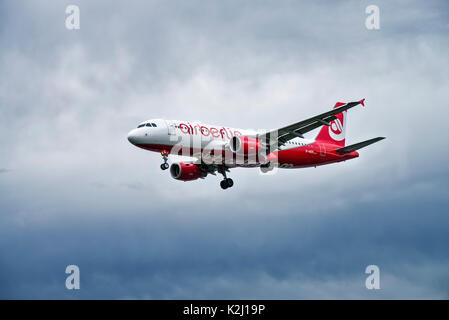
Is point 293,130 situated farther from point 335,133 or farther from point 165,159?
point 335,133

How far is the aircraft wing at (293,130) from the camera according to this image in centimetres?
4353

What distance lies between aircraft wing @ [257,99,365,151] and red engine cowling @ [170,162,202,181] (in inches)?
284

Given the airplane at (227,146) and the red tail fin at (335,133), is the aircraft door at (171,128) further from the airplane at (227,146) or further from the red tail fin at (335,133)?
the red tail fin at (335,133)

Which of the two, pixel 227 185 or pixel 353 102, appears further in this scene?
pixel 227 185

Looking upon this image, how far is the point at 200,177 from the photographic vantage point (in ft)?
175

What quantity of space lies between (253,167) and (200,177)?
5.20m

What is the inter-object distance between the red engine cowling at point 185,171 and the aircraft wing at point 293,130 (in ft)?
23.7

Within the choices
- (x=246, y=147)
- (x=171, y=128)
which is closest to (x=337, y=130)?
(x=246, y=147)

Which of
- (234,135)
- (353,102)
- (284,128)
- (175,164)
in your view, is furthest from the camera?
(175,164)

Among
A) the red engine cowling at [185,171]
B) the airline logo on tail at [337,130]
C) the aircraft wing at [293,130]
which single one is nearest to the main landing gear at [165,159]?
the red engine cowling at [185,171]

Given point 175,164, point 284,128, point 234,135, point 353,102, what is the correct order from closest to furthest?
point 353,102 → point 284,128 → point 234,135 → point 175,164

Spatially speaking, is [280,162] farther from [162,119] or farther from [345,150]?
[162,119]

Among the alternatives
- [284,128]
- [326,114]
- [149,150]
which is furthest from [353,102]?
[149,150]

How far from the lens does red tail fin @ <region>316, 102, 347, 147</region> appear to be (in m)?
56.1
